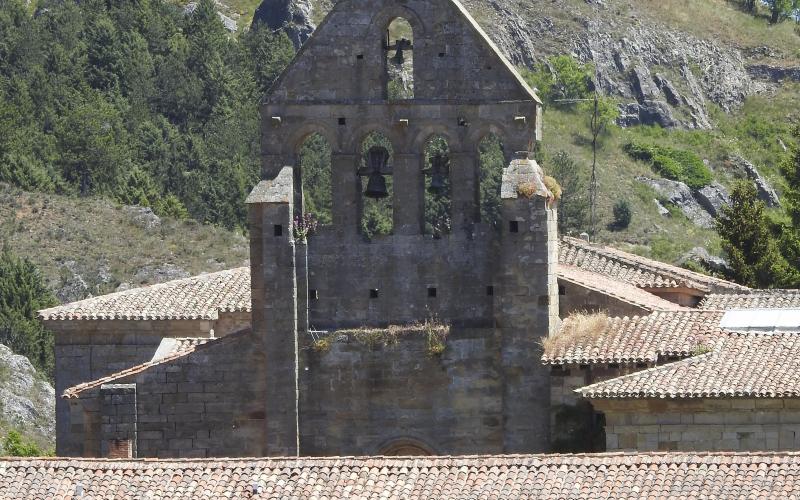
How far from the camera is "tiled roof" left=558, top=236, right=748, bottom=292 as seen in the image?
50594 millimetres

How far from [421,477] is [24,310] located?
157 ft

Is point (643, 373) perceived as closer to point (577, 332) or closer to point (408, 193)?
point (577, 332)

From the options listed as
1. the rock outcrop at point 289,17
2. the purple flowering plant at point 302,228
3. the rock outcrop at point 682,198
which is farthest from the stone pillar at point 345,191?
the rock outcrop at point 289,17

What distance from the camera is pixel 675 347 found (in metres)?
41.0

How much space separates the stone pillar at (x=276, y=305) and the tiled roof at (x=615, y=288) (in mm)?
5045

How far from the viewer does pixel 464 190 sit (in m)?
42.6

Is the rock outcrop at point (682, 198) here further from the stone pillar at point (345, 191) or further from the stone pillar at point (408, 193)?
the stone pillar at point (345, 191)

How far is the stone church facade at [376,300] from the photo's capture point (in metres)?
41.9

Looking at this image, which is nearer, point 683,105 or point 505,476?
point 505,476

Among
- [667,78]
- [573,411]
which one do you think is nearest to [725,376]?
[573,411]

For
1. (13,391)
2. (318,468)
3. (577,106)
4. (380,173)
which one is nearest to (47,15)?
(577,106)

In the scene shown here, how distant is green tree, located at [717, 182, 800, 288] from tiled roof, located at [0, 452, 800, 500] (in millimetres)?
29817

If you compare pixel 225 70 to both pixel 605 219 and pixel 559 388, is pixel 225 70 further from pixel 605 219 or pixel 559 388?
pixel 559 388

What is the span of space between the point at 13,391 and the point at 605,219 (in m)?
30.2
